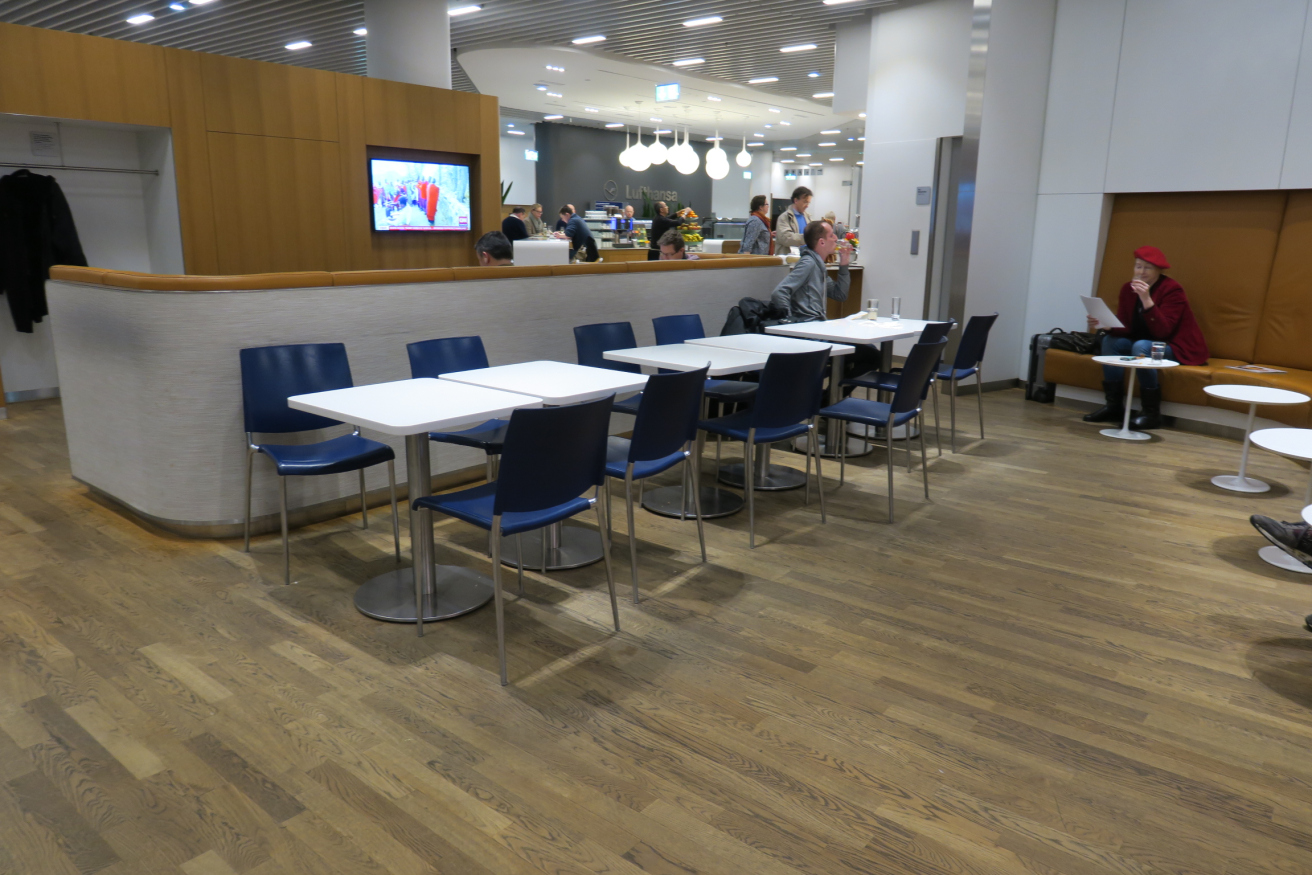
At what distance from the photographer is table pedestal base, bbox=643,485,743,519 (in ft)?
14.9

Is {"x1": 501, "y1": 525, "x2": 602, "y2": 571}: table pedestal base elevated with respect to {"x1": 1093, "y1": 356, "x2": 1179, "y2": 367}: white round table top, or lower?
lower

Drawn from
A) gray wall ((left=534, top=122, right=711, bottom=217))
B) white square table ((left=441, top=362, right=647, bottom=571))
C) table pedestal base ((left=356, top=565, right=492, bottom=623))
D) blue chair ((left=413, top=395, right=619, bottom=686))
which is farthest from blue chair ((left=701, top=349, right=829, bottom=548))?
gray wall ((left=534, top=122, right=711, bottom=217))

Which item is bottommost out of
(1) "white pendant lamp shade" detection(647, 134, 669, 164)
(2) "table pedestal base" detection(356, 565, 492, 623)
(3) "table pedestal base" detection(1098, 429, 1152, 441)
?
(2) "table pedestal base" detection(356, 565, 492, 623)

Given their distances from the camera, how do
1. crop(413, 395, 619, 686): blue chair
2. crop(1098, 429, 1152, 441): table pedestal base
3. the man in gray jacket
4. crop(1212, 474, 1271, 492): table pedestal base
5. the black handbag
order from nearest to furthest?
crop(413, 395, 619, 686): blue chair, crop(1212, 474, 1271, 492): table pedestal base, the man in gray jacket, crop(1098, 429, 1152, 441): table pedestal base, the black handbag

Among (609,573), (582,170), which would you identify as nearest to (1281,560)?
(609,573)

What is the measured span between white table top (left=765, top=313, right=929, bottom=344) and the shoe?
2264 mm

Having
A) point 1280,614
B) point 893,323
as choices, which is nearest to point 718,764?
point 1280,614

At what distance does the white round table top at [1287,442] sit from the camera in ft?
11.6

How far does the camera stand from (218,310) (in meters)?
3.80

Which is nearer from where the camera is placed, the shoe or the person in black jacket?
the shoe

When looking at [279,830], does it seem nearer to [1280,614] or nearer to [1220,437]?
[1280,614]

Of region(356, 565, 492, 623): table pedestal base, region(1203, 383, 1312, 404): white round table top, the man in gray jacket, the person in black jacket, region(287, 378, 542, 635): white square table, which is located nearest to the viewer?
region(287, 378, 542, 635): white square table

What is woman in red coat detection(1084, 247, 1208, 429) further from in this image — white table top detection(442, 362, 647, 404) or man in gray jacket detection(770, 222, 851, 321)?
white table top detection(442, 362, 647, 404)

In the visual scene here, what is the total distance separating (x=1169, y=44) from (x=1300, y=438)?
4.61 metres
